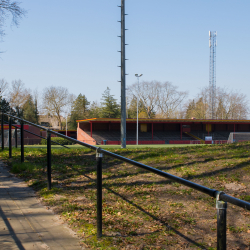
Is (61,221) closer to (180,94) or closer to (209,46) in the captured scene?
(209,46)

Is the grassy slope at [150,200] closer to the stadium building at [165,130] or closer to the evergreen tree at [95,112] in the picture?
the stadium building at [165,130]

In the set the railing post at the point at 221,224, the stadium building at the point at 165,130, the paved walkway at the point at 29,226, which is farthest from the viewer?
the stadium building at the point at 165,130

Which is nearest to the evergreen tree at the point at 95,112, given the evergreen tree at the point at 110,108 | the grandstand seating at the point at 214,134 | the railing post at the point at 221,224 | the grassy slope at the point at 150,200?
the evergreen tree at the point at 110,108

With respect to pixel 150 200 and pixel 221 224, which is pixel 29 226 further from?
pixel 221 224

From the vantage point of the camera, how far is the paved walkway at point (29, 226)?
2586 millimetres

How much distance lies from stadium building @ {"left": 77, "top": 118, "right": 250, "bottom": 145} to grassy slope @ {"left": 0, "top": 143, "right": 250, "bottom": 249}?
33.9m

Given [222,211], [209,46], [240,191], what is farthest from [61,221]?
[209,46]

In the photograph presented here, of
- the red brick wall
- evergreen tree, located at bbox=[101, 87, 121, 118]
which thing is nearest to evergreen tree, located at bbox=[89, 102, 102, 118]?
evergreen tree, located at bbox=[101, 87, 121, 118]

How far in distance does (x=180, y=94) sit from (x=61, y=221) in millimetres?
75687

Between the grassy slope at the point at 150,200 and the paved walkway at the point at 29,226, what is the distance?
166 mm

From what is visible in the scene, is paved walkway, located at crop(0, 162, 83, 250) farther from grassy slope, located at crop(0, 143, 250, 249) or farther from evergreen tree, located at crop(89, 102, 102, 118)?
evergreen tree, located at crop(89, 102, 102, 118)

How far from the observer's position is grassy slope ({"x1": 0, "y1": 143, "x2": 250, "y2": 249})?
3014 millimetres

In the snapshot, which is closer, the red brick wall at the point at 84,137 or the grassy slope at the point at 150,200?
the grassy slope at the point at 150,200

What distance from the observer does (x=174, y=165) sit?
19.6ft
